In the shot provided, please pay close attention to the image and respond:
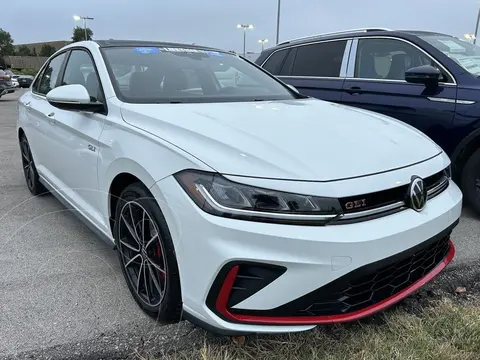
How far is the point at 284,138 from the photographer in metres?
2.20

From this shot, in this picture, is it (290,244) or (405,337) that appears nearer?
(290,244)

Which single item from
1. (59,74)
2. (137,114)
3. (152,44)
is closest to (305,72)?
(152,44)

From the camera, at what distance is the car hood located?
1972 millimetres

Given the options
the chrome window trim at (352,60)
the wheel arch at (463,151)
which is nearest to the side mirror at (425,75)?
the wheel arch at (463,151)

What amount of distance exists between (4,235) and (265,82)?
96.1 inches

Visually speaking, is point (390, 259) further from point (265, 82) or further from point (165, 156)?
point (265, 82)

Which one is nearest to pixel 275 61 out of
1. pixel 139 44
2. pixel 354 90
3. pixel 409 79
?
pixel 354 90

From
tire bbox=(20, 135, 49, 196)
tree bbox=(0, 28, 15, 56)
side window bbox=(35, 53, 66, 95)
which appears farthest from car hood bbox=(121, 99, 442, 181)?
tree bbox=(0, 28, 15, 56)

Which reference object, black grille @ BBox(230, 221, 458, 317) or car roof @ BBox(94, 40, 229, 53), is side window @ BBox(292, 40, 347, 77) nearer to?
car roof @ BBox(94, 40, 229, 53)

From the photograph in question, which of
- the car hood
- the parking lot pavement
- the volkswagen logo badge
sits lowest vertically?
the parking lot pavement

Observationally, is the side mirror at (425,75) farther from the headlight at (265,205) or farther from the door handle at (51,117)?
the door handle at (51,117)

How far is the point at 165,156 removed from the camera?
83.8 inches

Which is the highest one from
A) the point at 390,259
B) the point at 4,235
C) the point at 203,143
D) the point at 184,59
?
the point at 184,59

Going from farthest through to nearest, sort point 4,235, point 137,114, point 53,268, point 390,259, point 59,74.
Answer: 1. point 59,74
2. point 4,235
3. point 53,268
4. point 137,114
5. point 390,259
